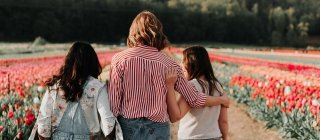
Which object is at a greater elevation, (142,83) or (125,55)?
(125,55)

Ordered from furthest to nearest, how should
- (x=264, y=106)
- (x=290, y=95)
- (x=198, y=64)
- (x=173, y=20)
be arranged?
(x=173, y=20)
(x=264, y=106)
(x=290, y=95)
(x=198, y=64)

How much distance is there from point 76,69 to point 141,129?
1.64 ft

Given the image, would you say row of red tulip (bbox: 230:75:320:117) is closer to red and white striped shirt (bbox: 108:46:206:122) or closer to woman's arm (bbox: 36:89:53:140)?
red and white striped shirt (bbox: 108:46:206:122)

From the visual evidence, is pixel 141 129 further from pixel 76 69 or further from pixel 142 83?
pixel 76 69

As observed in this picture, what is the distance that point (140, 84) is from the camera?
9.99 feet

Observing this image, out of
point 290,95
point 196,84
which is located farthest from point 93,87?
point 290,95

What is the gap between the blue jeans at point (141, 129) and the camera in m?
3.01

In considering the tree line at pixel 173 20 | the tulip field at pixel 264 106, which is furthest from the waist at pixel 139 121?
the tree line at pixel 173 20

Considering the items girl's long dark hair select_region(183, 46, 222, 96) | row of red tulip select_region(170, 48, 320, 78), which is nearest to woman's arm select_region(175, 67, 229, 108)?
girl's long dark hair select_region(183, 46, 222, 96)

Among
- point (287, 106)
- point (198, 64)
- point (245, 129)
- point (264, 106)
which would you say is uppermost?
point (198, 64)

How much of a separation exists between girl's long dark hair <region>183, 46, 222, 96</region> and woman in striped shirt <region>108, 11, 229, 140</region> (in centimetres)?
29

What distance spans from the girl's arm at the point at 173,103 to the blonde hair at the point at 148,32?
Answer: 167 millimetres

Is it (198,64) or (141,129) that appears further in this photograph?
(198,64)

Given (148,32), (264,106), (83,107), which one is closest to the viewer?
(148,32)
